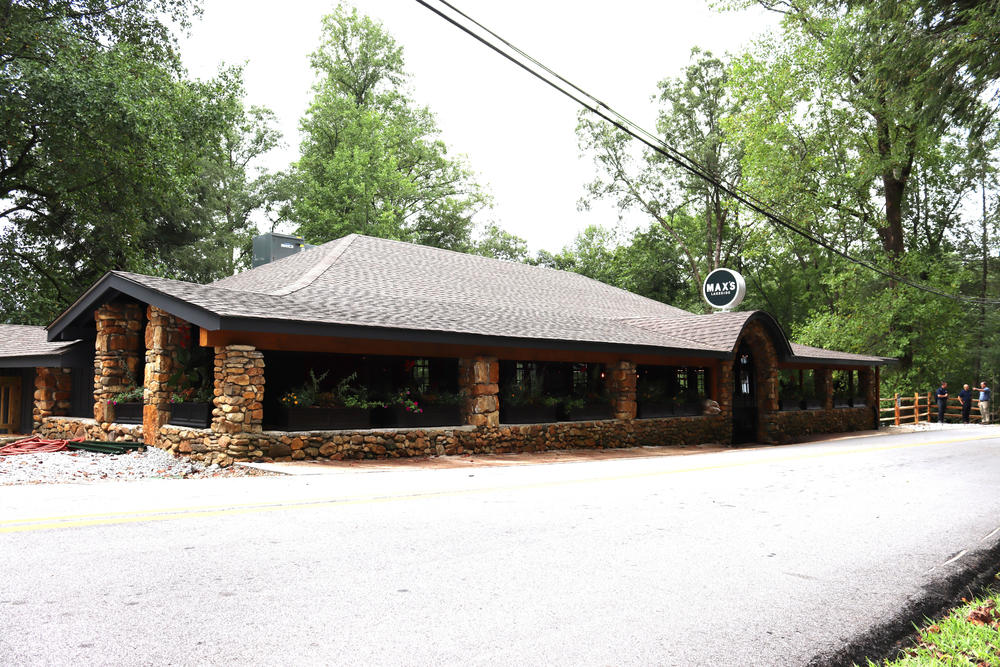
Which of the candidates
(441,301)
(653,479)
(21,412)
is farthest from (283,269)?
(653,479)

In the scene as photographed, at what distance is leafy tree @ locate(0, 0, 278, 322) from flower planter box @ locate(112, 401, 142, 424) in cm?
846

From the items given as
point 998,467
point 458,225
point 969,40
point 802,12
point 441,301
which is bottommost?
point 998,467

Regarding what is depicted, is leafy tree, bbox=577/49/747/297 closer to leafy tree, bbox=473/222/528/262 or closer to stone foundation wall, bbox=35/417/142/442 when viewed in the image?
leafy tree, bbox=473/222/528/262

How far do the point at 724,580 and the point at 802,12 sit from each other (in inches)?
1263

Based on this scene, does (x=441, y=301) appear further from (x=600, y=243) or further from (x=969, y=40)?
(x=600, y=243)

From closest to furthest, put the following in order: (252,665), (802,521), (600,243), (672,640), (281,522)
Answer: (252,665) → (672,640) → (281,522) → (802,521) → (600,243)

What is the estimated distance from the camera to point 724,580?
436 cm

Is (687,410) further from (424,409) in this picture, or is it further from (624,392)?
(424,409)

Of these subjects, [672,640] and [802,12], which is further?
[802,12]

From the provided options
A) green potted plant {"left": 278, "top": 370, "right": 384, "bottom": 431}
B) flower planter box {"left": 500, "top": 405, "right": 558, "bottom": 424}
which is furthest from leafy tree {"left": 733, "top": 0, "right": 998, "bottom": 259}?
green potted plant {"left": 278, "top": 370, "right": 384, "bottom": 431}

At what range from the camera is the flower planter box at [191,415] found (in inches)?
456

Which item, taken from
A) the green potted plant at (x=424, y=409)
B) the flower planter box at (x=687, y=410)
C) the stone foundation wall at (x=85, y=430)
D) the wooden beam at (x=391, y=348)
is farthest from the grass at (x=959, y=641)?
the flower planter box at (x=687, y=410)

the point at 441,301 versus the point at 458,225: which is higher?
the point at 458,225

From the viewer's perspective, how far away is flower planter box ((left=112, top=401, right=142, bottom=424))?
13.8 m
